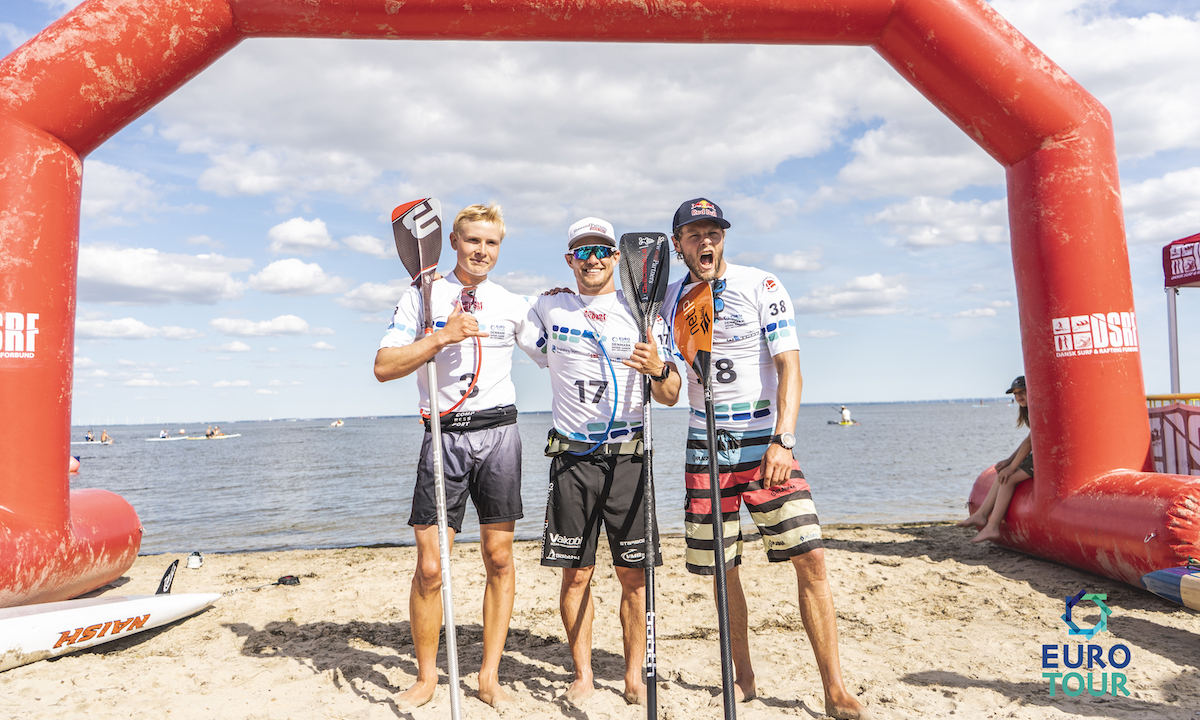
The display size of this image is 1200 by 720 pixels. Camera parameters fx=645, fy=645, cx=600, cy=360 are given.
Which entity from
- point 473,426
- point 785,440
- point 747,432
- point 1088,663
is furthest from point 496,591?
point 1088,663

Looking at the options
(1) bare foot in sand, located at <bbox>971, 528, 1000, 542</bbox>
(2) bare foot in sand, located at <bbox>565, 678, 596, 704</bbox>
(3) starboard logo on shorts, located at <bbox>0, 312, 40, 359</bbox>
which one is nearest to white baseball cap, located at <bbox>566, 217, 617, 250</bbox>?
(2) bare foot in sand, located at <bbox>565, 678, 596, 704</bbox>

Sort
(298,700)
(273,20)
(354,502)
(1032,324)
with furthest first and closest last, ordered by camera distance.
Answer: (354,502)
(1032,324)
(273,20)
(298,700)

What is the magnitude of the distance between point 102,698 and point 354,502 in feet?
42.1

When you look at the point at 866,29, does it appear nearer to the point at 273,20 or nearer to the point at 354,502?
the point at 273,20

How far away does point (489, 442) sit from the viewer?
12.2 feet

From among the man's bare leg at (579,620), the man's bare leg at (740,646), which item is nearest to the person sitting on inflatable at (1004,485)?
the man's bare leg at (740,646)

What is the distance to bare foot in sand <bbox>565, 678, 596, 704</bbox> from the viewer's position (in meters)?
3.49

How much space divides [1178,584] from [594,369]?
3.95 metres

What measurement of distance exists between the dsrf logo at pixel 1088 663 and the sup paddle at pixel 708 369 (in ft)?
5.95

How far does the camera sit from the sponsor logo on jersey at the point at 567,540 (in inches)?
139

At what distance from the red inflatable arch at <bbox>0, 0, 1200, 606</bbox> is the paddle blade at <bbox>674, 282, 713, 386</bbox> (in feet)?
8.66

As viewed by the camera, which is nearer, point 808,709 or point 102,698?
point 808,709

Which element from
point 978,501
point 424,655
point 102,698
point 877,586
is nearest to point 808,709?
point 424,655

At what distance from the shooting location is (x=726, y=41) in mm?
5113
